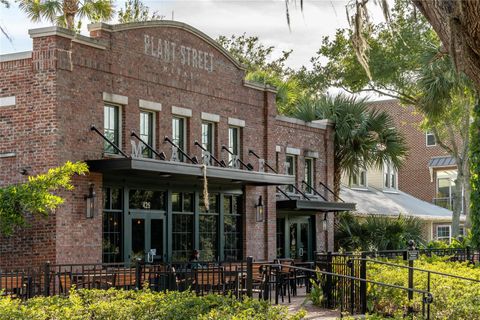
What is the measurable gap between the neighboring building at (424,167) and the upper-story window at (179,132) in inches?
1133

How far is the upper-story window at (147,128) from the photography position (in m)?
25.1

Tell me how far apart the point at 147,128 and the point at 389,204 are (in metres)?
21.0

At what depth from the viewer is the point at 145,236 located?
24828mm

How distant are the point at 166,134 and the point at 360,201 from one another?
17827mm

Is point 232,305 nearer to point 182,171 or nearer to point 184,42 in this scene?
point 182,171

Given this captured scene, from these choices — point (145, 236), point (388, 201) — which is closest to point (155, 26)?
point (145, 236)

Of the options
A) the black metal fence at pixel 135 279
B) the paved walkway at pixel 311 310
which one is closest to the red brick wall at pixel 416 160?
the paved walkway at pixel 311 310

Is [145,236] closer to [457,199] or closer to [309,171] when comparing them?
[309,171]

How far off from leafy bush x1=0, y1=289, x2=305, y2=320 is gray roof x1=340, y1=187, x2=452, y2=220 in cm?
2721

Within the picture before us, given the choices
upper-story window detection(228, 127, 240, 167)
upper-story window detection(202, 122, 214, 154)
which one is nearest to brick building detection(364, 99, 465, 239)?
upper-story window detection(228, 127, 240, 167)

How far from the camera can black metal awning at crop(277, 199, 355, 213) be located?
3046cm

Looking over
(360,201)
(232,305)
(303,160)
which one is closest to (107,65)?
(303,160)

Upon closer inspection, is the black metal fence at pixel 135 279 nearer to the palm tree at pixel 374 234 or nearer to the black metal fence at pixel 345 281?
the black metal fence at pixel 345 281

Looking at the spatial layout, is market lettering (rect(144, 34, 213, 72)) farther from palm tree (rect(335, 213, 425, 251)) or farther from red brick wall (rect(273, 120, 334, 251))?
palm tree (rect(335, 213, 425, 251))
